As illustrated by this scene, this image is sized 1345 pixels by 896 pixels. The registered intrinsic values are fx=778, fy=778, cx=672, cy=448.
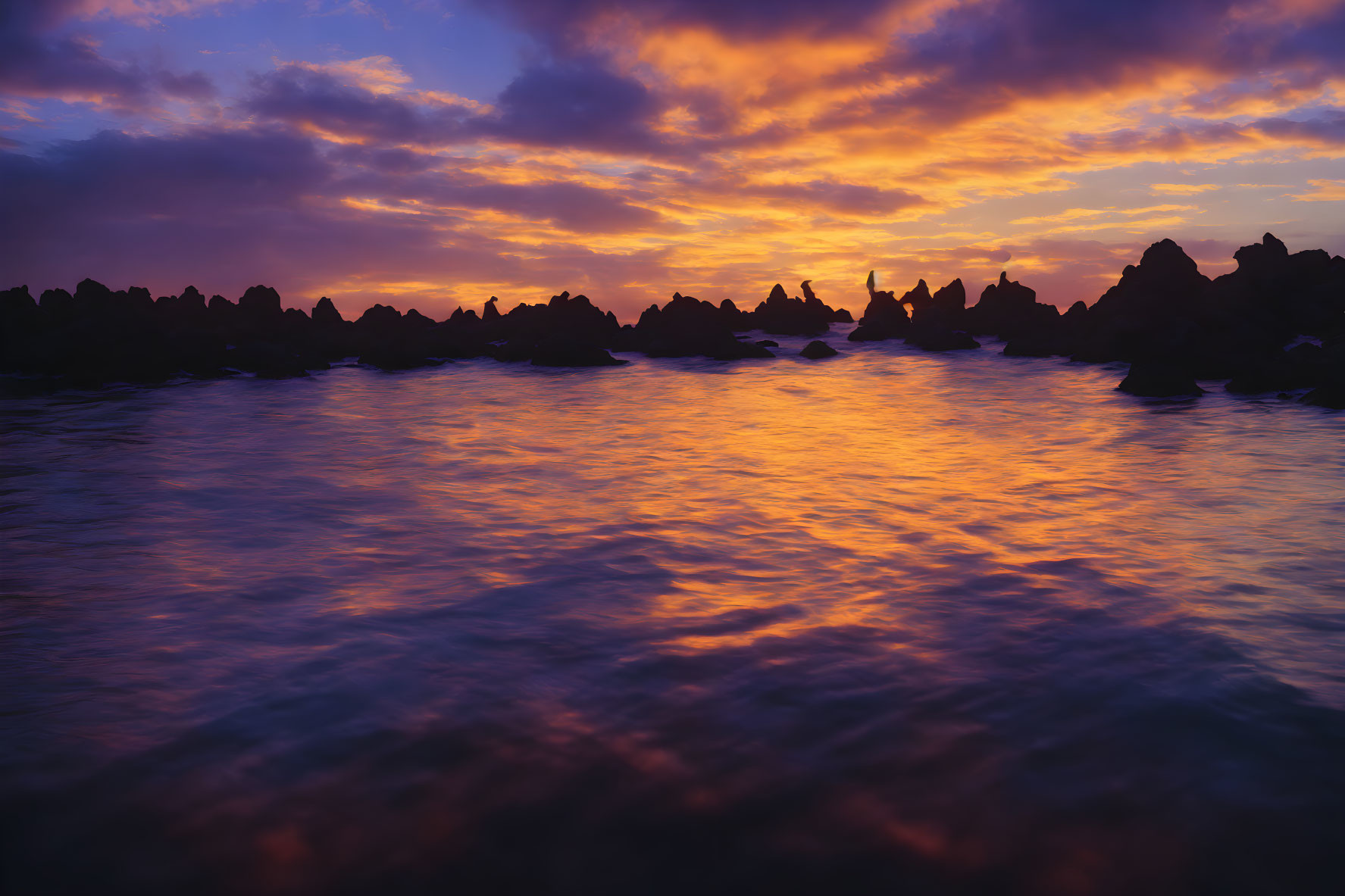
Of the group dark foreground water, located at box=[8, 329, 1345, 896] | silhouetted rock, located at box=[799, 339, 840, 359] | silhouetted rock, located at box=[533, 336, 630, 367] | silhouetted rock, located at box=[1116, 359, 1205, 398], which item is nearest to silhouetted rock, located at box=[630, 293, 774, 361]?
silhouetted rock, located at box=[799, 339, 840, 359]

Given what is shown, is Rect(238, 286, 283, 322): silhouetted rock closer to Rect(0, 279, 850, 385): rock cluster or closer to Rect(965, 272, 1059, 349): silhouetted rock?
Rect(0, 279, 850, 385): rock cluster

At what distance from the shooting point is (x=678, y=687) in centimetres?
502

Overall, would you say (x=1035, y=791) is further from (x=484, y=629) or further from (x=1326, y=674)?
(x=484, y=629)

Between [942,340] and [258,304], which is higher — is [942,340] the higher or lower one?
the lower one

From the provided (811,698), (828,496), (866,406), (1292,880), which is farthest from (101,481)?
(866,406)

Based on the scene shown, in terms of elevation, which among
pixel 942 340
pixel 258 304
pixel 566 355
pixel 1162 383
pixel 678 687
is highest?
pixel 258 304

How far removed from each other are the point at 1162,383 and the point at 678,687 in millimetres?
25272

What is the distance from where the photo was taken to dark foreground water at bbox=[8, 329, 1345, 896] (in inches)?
136

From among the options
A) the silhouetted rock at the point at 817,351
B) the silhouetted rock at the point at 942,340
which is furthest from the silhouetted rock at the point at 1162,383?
the silhouetted rock at the point at 942,340

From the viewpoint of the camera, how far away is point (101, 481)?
12984 mm

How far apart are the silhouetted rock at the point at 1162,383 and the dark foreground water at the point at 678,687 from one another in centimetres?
1301

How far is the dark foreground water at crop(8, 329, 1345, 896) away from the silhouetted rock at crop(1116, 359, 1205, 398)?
42.7 ft

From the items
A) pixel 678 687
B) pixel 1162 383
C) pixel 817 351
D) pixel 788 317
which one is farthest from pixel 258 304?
pixel 678 687

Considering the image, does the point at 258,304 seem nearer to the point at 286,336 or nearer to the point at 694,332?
the point at 286,336
